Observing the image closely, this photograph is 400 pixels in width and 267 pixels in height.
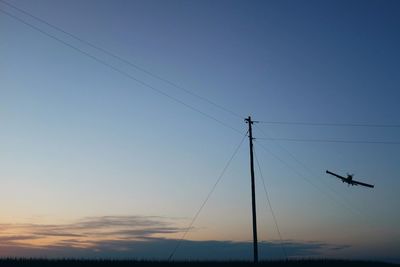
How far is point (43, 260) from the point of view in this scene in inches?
1903
